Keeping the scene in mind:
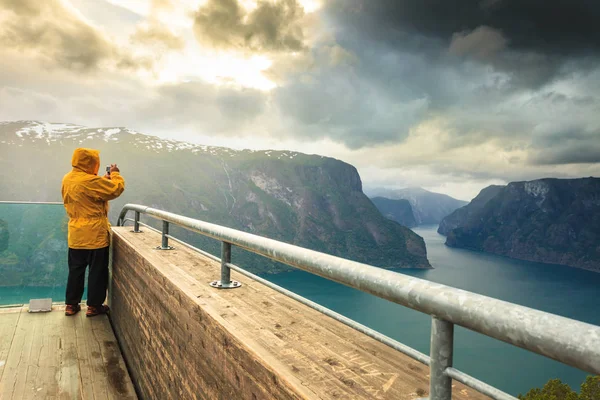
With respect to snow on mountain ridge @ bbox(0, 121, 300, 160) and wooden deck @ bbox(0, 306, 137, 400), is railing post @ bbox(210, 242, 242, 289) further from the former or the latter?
snow on mountain ridge @ bbox(0, 121, 300, 160)

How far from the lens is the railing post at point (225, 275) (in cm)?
235

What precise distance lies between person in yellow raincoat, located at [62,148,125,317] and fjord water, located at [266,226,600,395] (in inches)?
879

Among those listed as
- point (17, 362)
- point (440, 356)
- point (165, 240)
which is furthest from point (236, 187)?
point (440, 356)

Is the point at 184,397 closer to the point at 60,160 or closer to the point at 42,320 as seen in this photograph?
the point at 42,320

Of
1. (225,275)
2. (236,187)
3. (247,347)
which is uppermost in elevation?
(236,187)

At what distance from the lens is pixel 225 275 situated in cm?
250

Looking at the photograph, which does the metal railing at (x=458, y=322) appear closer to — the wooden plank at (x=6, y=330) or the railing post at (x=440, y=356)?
the railing post at (x=440, y=356)

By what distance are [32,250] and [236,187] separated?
169 m

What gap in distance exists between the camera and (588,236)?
185m

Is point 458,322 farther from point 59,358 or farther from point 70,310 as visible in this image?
point 70,310

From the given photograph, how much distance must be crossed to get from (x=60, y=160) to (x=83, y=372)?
609 ft

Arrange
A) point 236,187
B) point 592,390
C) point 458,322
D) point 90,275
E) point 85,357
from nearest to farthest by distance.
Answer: point 458,322
point 85,357
point 90,275
point 592,390
point 236,187

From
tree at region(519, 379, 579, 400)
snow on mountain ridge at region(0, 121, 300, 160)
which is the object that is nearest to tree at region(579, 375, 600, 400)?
tree at region(519, 379, 579, 400)

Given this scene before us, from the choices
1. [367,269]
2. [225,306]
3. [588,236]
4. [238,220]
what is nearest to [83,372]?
[225,306]
